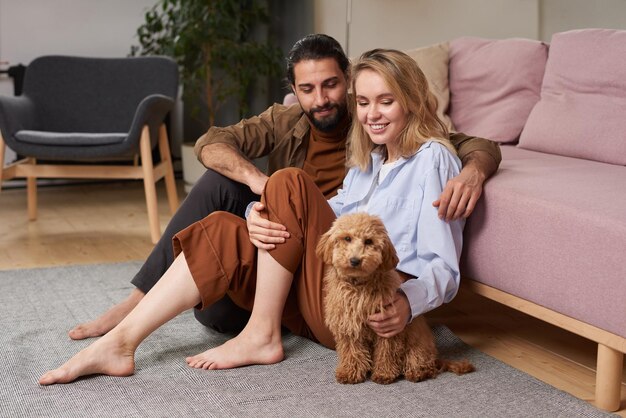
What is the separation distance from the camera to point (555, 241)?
1898 millimetres

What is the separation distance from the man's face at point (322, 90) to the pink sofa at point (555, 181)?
0.49 metres

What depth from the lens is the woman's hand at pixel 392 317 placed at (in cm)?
184

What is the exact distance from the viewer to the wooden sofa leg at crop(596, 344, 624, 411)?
1.81 meters

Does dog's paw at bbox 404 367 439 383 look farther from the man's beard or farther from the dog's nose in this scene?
the man's beard

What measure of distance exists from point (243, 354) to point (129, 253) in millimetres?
1606

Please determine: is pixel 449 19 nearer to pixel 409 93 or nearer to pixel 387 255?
pixel 409 93

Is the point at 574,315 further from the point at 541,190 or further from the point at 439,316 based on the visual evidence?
the point at 439,316

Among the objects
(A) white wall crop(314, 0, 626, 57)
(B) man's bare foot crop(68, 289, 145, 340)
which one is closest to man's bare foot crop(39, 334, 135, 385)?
(B) man's bare foot crop(68, 289, 145, 340)

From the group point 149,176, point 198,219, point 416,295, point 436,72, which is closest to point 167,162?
point 149,176

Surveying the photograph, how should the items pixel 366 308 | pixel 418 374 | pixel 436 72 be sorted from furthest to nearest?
1. pixel 436 72
2. pixel 418 374
3. pixel 366 308

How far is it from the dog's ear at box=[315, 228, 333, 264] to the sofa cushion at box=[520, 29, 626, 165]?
Answer: 3.80 ft

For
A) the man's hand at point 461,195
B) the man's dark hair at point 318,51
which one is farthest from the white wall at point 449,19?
the man's hand at point 461,195

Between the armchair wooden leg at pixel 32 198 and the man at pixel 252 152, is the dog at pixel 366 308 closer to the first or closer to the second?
the man at pixel 252 152

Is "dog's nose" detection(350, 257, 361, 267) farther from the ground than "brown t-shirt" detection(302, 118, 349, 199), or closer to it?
closer to it
